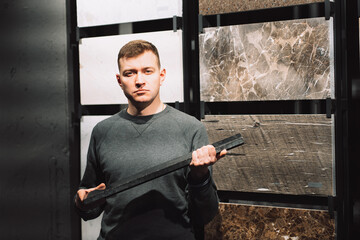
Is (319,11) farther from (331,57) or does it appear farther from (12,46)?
(12,46)

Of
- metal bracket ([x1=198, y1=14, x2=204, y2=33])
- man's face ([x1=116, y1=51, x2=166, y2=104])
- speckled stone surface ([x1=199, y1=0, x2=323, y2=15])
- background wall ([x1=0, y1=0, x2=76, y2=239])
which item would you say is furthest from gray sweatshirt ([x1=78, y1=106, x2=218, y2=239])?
background wall ([x1=0, y1=0, x2=76, y2=239])

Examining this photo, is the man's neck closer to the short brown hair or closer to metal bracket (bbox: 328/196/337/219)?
the short brown hair

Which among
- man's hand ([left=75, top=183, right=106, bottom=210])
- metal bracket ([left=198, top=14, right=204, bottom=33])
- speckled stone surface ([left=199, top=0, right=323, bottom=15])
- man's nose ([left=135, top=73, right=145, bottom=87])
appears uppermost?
speckled stone surface ([left=199, top=0, right=323, bottom=15])

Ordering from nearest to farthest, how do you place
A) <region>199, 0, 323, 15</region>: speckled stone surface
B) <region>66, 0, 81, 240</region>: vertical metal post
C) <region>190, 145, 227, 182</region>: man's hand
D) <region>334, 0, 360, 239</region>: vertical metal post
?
<region>190, 145, 227, 182</region>: man's hand, <region>334, 0, 360, 239</region>: vertical metal post, <region>199, 0, 323, 15</region>: speckled stone surface, <region>66, 0, 81, 240</region>: vertical metal post

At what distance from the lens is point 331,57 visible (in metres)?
2.14

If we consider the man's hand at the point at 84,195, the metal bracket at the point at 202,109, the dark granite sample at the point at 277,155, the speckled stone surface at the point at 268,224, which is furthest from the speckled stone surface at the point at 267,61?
the man's hand at the point at 84,195

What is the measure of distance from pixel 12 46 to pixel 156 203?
1.68m

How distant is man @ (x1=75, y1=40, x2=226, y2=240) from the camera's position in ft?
6.10

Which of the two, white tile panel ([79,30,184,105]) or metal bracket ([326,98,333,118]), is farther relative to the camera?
white tile panel ([79,30,184,105])

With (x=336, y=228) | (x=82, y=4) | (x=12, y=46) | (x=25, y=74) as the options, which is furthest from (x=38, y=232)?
(x=336, y=228)

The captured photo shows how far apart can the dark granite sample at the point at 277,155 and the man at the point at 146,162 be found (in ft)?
1.44

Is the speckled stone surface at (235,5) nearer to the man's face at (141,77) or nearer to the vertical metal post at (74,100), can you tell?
the man's face at (141,77)

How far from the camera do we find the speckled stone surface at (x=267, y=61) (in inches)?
84.9

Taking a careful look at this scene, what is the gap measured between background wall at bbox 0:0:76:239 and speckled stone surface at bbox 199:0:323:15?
3.07ft
